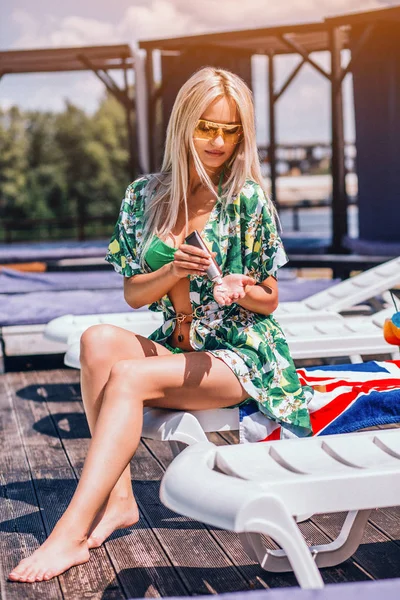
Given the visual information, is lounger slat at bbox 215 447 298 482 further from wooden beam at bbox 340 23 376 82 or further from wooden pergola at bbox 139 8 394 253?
wooden beam at bbox 340 23 376 82

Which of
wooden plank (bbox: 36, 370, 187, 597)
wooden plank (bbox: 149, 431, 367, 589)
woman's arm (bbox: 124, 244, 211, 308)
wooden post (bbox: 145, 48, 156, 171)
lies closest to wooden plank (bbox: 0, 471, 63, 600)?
wooden plank (bbox: 36, 370, 187, 597)

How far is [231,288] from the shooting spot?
196cm

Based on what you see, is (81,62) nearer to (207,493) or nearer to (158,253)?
(158,253)

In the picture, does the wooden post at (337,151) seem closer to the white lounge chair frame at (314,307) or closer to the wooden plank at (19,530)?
the white lounge chair frame at (314,307)

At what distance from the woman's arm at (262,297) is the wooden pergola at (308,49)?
4860 millimetres

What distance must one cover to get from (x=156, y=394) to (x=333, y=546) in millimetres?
528

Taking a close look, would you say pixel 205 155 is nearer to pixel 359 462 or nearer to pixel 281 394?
pixel 281 394

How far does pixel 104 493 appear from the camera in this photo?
6.07ft

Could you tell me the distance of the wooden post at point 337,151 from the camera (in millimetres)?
7113

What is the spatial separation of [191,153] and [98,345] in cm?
54

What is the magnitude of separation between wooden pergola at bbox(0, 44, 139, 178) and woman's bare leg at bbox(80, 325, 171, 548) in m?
6.58

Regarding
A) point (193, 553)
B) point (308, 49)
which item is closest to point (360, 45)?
point (308, 49)

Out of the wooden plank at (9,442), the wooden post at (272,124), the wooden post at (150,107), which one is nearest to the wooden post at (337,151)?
the wooden post at (272,124)

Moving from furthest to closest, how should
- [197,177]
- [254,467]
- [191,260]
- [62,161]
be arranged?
1. [62,161]
2. [197,177]
3. [191,260]
4. [254,467]
